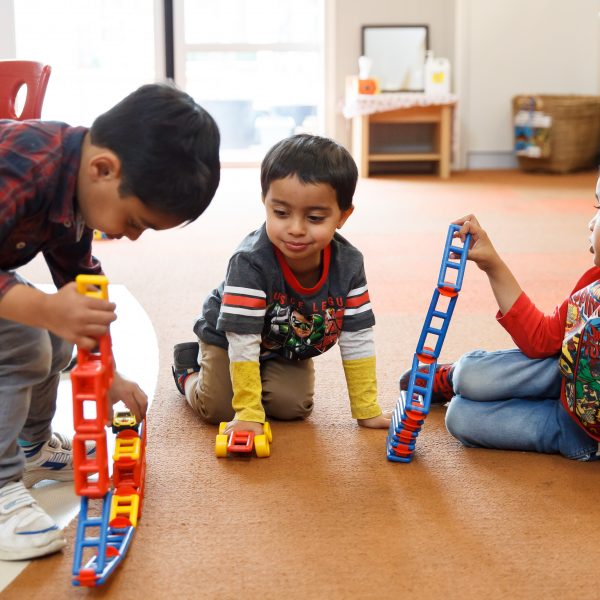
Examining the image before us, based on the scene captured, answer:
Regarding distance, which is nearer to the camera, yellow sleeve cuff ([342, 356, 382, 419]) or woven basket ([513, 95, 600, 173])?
yellow sleeve cuff ([342, 356, 382, 419])

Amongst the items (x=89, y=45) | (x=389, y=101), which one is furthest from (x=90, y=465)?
(x=89, y=45)

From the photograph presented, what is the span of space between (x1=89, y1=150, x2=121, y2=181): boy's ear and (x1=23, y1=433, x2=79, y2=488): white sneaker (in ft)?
1.38

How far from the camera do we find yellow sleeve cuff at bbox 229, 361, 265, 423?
1.29 metres

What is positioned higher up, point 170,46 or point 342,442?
point 170,46

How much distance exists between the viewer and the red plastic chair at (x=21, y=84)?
5.63 ft

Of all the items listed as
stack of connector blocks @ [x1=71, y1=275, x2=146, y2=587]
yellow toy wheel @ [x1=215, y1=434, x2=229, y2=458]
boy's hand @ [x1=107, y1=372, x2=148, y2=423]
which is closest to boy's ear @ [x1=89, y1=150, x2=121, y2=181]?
stack of connector blocks @ [x1=71, y1=275, x2=146, y2=587]

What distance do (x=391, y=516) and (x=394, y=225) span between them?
2252 millimetres

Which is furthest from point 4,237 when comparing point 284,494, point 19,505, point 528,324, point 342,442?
point 528,324

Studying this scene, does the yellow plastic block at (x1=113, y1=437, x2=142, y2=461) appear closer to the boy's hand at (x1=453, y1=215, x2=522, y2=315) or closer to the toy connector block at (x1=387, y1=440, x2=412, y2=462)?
the toy connector block at (x1=387, y1=440, x2=412, y2=462)

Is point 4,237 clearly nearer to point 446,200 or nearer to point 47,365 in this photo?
point 47,365

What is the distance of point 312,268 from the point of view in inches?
52.8

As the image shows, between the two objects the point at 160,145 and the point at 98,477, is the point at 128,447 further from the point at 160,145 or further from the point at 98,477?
the point at 160,145

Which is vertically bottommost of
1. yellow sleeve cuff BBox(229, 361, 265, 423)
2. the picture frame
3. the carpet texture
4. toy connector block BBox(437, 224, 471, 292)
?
the carpet texture

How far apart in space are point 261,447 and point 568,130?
149 inches
